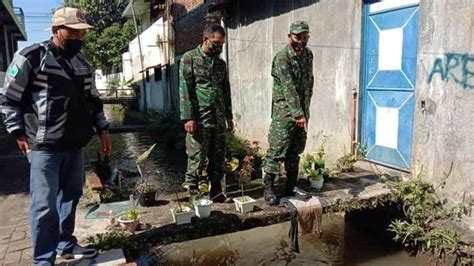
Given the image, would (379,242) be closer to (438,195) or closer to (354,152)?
(438,195)

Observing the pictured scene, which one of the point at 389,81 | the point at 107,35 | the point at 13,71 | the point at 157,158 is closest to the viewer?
the point at 13,71

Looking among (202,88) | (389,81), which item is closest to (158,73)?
(389,81)

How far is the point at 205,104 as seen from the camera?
4312 millimetres

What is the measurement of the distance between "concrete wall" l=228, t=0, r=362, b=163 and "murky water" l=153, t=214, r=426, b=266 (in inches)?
56.5

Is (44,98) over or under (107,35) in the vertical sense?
under

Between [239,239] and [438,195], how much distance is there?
2.49 meters

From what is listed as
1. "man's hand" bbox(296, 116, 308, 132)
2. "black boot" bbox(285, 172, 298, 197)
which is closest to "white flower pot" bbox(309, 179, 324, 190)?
"black boot" bbox(285, 172, 298, 197)

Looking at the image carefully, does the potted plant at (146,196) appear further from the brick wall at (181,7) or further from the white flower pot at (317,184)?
the brick wall at (181,7)

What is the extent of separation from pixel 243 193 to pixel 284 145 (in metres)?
0.91

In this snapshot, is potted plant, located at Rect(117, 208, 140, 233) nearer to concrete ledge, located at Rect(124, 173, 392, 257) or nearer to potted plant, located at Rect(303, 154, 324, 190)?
concrete ledge, located at Rect(124, 173, 392, 257)

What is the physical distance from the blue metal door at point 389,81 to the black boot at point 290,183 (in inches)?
62.7

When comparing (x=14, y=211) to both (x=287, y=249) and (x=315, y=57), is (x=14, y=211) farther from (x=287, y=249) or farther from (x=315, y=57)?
(x=315, y=57)

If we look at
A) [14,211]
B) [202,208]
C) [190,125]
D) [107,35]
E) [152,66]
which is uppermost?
[107,35]

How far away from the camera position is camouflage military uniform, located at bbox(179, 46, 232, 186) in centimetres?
425
